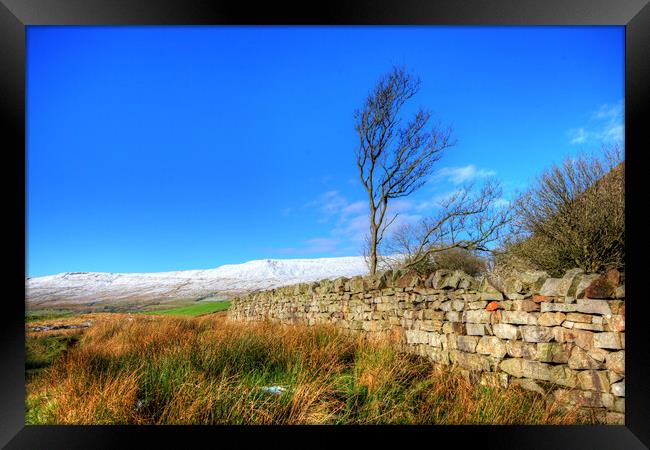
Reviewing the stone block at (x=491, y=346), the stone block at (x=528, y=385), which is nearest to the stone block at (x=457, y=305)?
the stone block at (x=491, y=346)

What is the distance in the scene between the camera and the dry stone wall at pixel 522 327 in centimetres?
285

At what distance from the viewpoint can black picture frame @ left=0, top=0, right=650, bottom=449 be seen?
243 centimetres

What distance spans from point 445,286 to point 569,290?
1446 mm

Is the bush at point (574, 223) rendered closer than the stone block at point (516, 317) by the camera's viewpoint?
No

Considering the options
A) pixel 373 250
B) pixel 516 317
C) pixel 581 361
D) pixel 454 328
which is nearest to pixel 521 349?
pixel 516 317

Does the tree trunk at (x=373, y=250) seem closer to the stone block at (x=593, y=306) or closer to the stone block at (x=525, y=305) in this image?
the stone block at (x=525, y=305)

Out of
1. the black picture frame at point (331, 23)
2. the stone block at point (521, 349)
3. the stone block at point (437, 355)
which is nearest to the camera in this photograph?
the black picture frame at point (331, 23)

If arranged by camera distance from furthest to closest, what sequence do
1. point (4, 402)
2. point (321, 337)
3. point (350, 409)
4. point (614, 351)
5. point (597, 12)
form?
point (321, 337) < point (350, 409) < point (614, 351) < point (597, 12) < point (4, 402)

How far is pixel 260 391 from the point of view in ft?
10.4

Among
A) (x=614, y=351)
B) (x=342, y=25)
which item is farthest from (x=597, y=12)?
(x=614, y=351)

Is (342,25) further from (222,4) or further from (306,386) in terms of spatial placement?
(306,386)

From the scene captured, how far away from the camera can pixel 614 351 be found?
2807mm

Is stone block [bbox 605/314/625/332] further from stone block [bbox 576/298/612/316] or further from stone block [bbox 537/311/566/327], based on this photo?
stone block [bbox 537/311/566/327]

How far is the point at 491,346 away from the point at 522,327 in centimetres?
41
